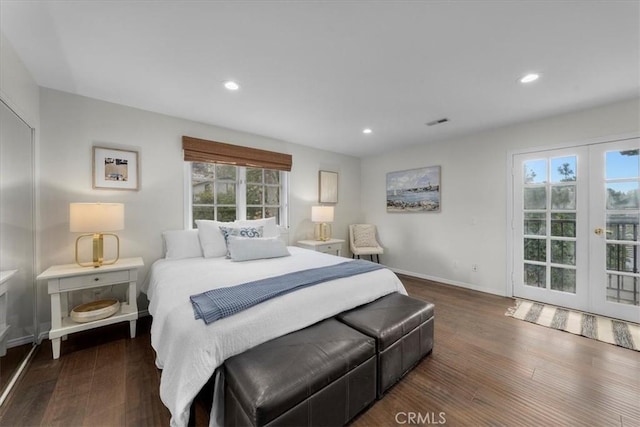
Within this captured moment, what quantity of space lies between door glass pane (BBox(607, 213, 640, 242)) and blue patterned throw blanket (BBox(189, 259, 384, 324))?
2733 millimetres

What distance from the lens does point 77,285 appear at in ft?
6.89

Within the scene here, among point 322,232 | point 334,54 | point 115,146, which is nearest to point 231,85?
point 334,54

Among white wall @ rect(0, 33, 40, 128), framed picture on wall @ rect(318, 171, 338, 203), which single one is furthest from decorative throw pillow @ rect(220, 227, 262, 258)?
white wall @ rect(0, 33, 40, 128)

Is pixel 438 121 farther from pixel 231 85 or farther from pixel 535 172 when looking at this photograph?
pixel 231 85

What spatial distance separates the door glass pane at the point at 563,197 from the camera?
2.92 m

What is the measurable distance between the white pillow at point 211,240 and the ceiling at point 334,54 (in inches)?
53.0

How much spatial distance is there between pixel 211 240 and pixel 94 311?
3.72 ft

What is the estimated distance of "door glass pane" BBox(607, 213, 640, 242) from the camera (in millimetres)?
2572

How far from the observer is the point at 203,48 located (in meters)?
1.77

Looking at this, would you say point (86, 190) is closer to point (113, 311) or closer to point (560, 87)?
point (113, 311)

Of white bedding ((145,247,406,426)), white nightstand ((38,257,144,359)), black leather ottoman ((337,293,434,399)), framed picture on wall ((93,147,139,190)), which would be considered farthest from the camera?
framed picture on wall ((93,147,139,190))

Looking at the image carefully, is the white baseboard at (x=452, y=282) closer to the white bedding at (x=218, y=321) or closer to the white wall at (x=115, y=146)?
the white bedding at (x=218, y=321)

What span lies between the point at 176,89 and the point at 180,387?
2429 millimetres

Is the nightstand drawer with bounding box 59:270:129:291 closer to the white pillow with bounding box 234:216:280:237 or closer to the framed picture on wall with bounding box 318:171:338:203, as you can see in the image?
the white pillow with bounding box 234:216:280:237
